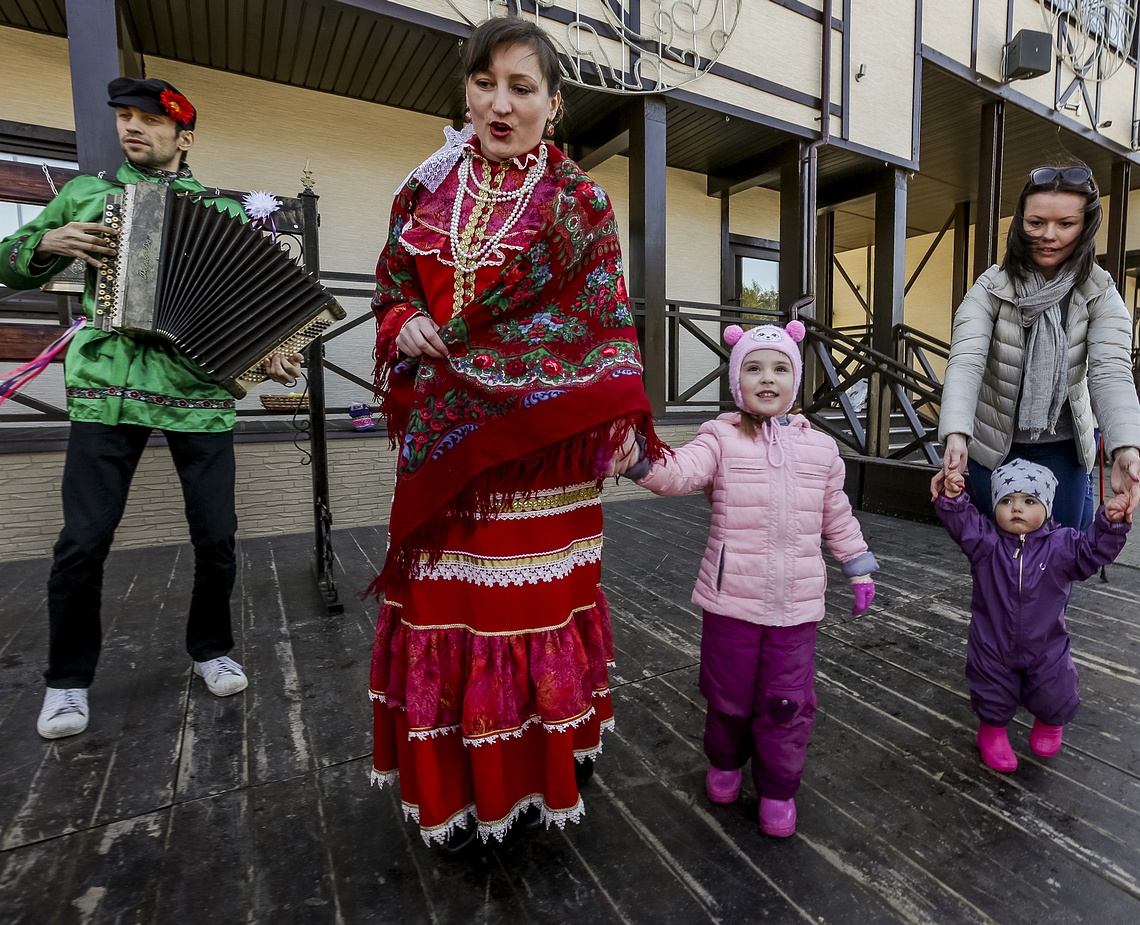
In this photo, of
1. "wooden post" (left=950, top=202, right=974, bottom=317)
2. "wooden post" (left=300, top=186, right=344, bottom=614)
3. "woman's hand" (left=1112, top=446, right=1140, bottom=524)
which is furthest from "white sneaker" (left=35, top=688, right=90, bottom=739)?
"wooden post" (left=950, top=202, right=974, bottom=317)

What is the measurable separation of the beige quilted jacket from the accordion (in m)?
2.10

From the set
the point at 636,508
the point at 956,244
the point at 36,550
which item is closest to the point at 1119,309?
the point at 636,508

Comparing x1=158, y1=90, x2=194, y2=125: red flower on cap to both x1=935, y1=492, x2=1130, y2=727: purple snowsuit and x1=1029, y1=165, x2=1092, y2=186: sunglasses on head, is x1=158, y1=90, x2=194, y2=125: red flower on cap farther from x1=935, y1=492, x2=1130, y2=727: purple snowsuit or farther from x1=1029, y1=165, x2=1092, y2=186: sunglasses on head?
x1=935, y1=492, x2=1130, y2=727: purple snowsuit

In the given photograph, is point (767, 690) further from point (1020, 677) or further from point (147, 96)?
point (147, 96)

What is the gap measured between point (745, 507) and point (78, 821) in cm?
187

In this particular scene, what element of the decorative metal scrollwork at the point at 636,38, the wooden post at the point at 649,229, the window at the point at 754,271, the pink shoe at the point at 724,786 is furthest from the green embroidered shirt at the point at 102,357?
the window at the point at 754,271

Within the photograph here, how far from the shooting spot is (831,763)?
1.84 meters

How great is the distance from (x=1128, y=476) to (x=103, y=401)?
3.03 meters

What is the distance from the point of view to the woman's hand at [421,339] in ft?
3.98

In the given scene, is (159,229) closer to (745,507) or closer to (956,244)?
(745,507)

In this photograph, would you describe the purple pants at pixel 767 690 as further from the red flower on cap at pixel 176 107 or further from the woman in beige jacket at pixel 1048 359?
the red flower on cap at pixel 176 107

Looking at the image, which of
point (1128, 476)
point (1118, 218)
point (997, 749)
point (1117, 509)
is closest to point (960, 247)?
point (1118, 218)

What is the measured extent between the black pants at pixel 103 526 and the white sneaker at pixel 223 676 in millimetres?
61

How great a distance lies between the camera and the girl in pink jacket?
152 centimetres
